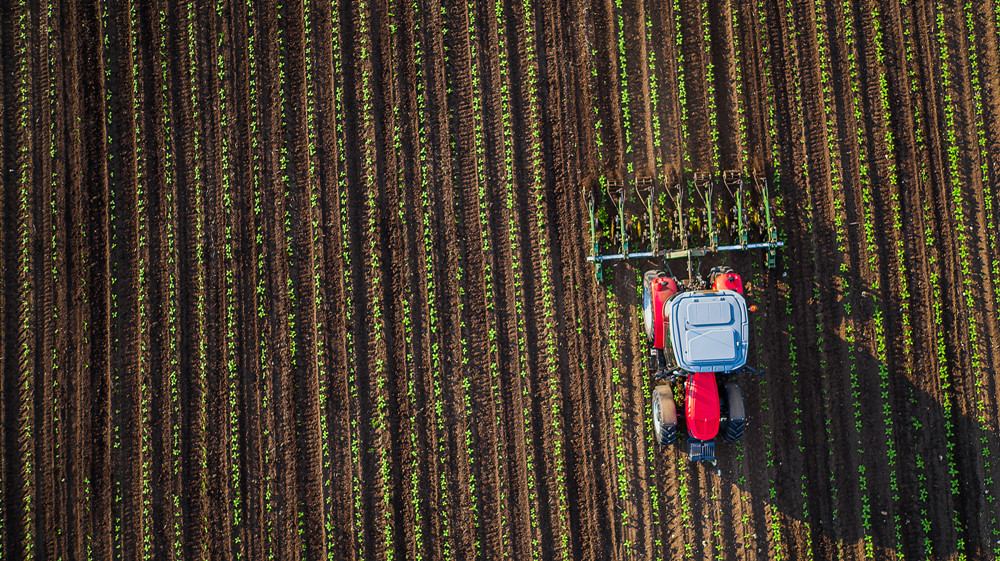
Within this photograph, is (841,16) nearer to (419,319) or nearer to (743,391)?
(743,391)

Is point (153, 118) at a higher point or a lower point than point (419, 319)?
higher

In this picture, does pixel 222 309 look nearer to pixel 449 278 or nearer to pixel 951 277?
pixel 449 278

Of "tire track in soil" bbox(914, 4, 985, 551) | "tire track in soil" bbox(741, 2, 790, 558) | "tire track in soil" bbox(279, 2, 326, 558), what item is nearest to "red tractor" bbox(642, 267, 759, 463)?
"tire track in soil" bbox(741, 2, 790, 558)

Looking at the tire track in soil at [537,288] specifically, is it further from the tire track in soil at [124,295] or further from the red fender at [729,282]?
the tire track in soil at [124,295]

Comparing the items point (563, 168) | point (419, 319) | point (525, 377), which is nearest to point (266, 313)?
point (419, 319)

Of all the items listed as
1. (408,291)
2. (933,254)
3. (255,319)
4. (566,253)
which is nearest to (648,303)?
(566,253)

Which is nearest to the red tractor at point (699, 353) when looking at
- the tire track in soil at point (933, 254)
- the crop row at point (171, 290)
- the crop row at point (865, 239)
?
the crop row at point (865, 239)
